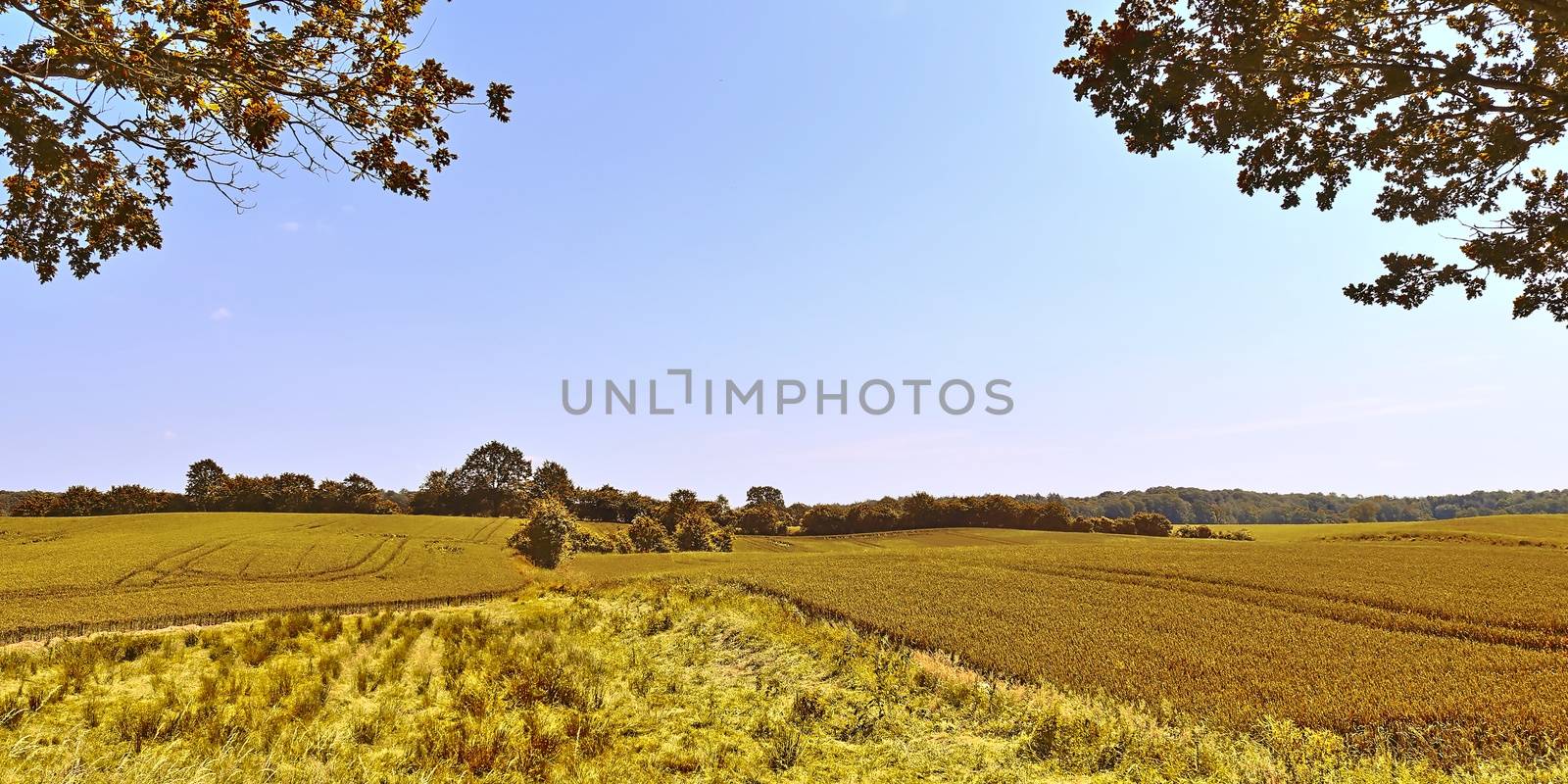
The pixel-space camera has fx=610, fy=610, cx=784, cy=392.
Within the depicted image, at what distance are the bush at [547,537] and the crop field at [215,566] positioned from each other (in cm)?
238

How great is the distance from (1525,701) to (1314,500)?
22209 cm

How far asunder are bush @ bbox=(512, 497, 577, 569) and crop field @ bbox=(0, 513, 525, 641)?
2.38 meters

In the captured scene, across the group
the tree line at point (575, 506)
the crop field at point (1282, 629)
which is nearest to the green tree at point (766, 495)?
the tree line at point (575, 506)

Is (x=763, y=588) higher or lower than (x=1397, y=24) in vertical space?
lower

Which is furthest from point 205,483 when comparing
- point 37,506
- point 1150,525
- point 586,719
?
point 1150,525

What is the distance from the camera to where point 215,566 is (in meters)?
36.9

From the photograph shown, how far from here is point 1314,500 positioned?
17925 cm

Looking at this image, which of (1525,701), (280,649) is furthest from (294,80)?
(1525,701)

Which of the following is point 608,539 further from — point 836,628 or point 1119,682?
point 1119,682

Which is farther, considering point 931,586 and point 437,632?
point 931,586

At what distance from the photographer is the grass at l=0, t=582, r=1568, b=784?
8758mm

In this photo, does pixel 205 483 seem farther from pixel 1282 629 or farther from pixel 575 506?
pixel 1282 629

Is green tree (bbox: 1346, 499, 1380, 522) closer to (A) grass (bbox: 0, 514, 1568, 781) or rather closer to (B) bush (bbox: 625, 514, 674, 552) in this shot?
(A) grass (bbox: 0, 514, 1568, 781)

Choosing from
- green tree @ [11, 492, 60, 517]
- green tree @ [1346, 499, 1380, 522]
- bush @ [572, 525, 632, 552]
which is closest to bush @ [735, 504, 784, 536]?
bush @ [572, 525, 632, 552]
